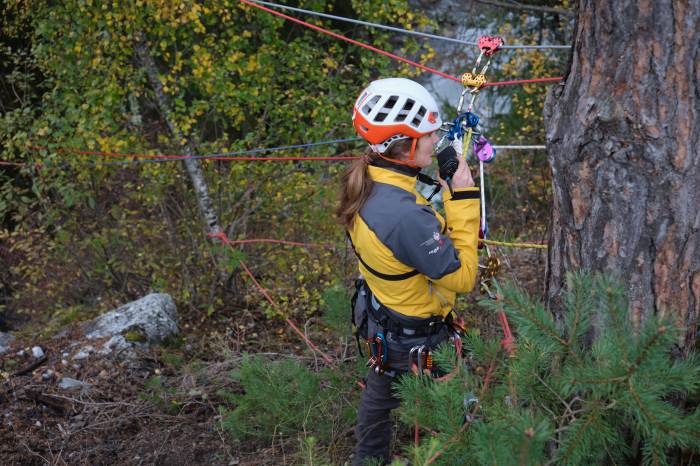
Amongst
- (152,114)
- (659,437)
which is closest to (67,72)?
(152,114)

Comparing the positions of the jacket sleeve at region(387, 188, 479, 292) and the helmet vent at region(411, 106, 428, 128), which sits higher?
the helmet vent at region(411, 106, 428, 128)

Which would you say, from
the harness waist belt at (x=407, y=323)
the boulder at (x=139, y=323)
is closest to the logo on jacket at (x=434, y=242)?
the harness waist belt at (x=407, y=323)

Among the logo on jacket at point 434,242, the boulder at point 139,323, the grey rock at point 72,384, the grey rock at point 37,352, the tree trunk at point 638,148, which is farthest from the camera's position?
the boulder at point 139,323

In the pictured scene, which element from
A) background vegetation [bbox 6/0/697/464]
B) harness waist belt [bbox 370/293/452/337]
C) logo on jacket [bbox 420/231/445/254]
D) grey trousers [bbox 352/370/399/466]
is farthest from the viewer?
background vegetation [bbox 6/0/697/464]

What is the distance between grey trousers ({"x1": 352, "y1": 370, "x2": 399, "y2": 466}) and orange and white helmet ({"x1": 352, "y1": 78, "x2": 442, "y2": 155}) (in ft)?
3.44

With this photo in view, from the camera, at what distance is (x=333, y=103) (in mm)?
6250

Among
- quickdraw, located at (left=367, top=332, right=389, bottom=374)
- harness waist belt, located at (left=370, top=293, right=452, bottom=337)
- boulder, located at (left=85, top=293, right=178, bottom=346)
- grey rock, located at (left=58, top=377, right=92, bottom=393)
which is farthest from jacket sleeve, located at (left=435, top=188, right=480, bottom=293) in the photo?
boulder, located at (left=85, top=293, right=178, bottom=346)

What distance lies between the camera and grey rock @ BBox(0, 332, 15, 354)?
5561 mm

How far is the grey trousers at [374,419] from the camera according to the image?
3066mm

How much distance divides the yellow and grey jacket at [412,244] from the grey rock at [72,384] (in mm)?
2751

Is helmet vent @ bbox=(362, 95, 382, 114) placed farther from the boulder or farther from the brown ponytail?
the boulder

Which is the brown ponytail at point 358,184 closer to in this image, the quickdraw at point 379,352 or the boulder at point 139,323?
the quickdraw at point 379,352

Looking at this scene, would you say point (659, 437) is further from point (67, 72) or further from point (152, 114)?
point (152, 114)

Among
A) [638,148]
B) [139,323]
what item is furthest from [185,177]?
[638,148]
